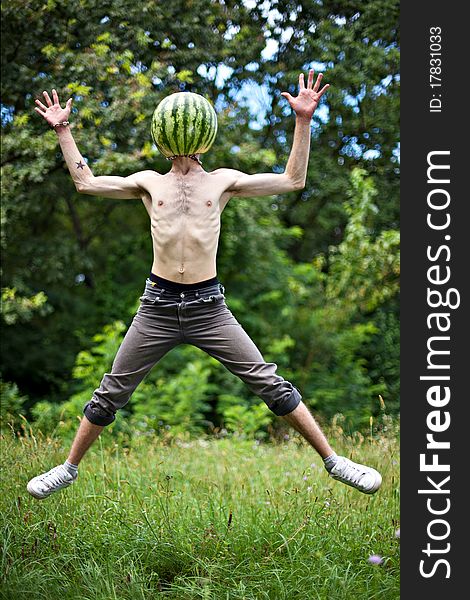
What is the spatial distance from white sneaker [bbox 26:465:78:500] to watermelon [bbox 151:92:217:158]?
1594 millimetres

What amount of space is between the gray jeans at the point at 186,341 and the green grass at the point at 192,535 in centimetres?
56

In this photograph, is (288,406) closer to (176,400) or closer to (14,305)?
(14,305)

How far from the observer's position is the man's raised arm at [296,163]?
343 cm

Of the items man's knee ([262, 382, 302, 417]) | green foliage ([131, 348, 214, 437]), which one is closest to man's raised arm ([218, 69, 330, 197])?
man's knee ([262, 382, 302, 417])

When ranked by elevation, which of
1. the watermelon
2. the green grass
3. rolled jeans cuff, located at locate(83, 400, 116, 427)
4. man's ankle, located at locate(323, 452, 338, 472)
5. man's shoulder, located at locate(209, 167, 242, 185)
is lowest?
the green grass

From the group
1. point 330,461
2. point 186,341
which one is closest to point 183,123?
point 186,341

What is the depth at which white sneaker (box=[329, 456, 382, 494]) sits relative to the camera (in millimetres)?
3443

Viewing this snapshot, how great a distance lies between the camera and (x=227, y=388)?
881 cm

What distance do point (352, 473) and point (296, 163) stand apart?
1.44 metres

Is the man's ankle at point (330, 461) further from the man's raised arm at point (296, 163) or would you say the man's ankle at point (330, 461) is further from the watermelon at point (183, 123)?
the watermelon at point (183, 123)

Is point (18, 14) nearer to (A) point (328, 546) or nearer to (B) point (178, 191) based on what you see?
(B) point (178, 191)

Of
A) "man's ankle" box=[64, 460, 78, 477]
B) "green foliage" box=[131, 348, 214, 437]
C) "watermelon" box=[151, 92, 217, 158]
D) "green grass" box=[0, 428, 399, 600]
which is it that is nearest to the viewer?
"green grass" box=[0, 428, 399, 600]

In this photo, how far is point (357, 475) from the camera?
346cm

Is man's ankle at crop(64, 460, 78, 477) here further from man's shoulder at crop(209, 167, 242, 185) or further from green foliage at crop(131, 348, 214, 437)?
green foliage at crop(131, 348, 214, 437)
